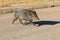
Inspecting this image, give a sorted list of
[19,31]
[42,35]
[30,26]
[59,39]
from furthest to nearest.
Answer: [30,26] → [19,31] → [42,35] → [59,39]

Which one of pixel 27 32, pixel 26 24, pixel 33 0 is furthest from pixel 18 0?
pixel 27 32

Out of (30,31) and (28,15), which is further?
(28,15)

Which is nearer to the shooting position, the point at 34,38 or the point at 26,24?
the point at 34,38

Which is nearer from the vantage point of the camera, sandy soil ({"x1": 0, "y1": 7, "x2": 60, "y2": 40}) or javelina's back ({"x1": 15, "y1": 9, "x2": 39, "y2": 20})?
sandy soil ({"x1": 0, "y1": 7, "x2": 60, "y2": 40})

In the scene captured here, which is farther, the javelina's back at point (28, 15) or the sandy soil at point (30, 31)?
the javelina's back at point (28, 15)

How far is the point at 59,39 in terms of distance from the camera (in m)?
11.9

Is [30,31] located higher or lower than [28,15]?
lower

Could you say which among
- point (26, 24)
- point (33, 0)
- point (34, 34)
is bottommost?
point (33, 0)

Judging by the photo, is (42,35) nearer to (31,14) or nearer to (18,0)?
(31,14)

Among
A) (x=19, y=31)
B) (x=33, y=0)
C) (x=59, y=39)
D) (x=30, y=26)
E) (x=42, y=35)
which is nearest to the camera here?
(x=59, y=39)

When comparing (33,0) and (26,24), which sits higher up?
(26,24)

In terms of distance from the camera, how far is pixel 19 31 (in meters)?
14.0

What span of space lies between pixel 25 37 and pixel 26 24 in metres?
3.53

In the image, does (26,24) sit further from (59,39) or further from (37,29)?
(59,39)
